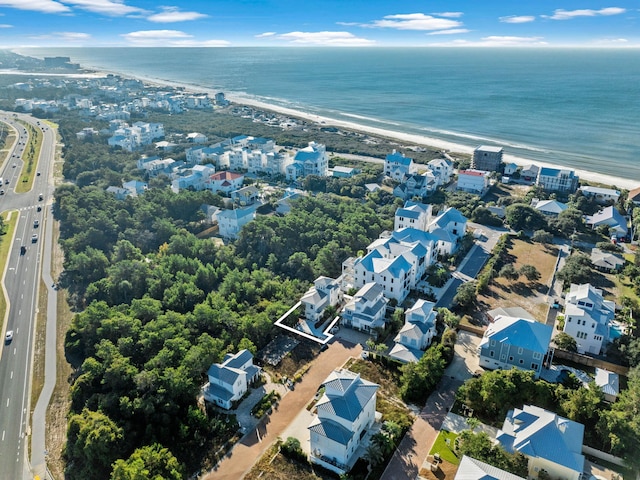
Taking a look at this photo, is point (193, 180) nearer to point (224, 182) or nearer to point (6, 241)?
point (224, 182)

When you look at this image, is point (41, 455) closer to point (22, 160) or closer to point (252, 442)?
point (252, 442)

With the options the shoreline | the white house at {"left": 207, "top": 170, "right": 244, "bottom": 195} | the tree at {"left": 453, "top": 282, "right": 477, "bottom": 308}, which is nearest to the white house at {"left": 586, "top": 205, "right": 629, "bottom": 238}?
the shoreline

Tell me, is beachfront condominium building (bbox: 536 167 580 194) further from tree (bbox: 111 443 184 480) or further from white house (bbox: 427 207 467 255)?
tree (bbox: 111 443 184 480)

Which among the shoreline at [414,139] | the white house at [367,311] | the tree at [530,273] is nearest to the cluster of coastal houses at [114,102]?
the shoreline at [414,139]

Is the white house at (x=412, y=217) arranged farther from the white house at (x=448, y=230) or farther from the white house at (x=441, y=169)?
the white house at (x=441, y=169)

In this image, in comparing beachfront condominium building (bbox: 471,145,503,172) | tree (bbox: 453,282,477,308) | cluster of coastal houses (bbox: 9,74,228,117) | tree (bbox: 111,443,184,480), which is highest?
cluster of coastal houses (bbox: 9,74,228,117)
